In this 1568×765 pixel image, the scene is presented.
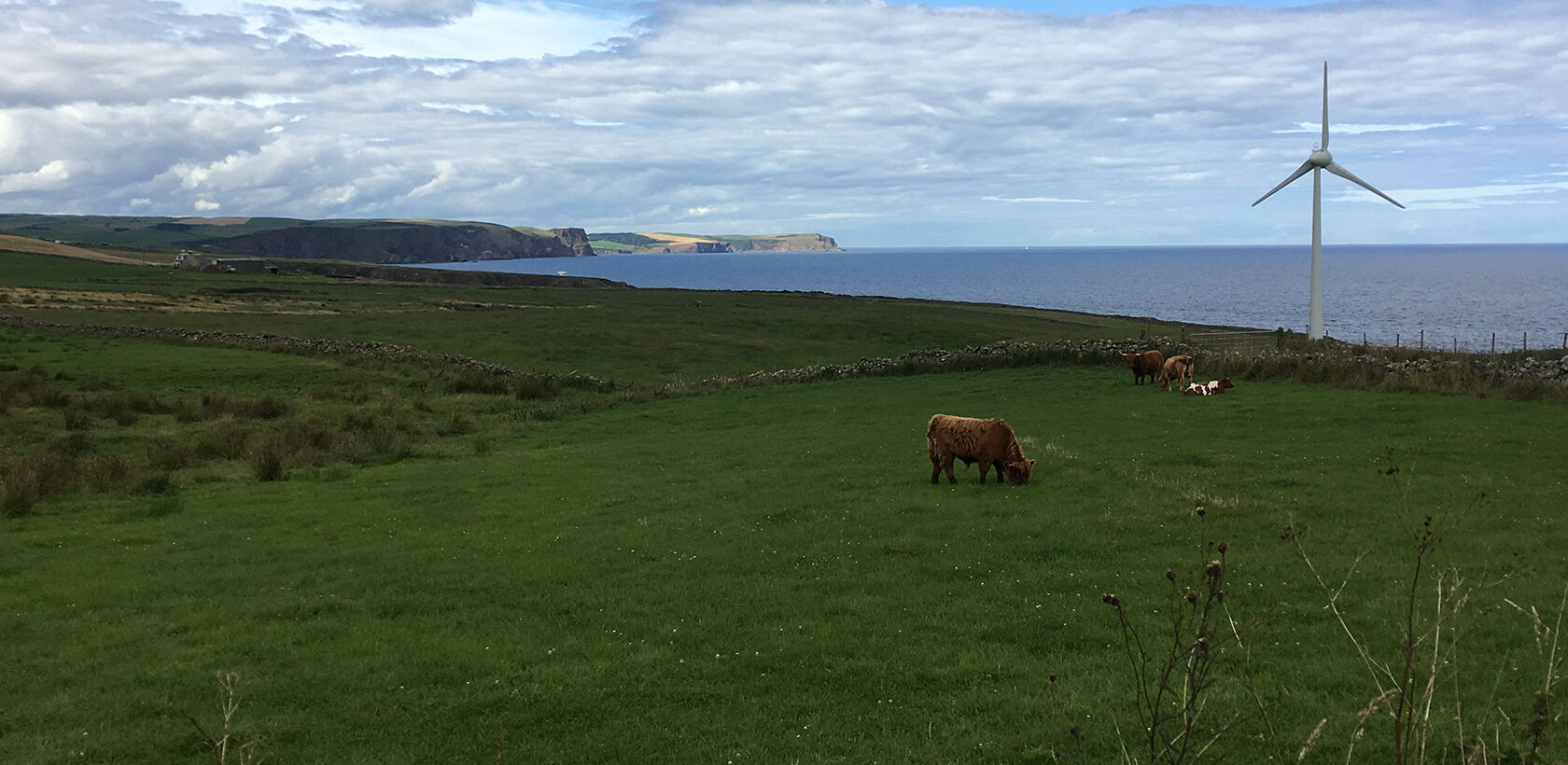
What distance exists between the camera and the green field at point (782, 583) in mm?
8438

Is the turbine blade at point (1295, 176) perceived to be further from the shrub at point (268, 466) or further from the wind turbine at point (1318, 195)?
the shrub at point (268, 466)

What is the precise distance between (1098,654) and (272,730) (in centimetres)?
822

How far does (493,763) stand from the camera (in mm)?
8273

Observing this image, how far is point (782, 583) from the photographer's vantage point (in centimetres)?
1293

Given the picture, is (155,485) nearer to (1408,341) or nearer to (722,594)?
(722,594)

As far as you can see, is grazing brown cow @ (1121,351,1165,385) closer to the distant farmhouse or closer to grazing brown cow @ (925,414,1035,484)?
grazing brown cow @ (925,414,1035,484)

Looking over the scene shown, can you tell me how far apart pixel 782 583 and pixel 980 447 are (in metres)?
7.47

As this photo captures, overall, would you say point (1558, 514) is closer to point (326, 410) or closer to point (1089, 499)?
point (1089, 499)

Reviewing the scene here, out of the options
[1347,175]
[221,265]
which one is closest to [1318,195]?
[1347,175]

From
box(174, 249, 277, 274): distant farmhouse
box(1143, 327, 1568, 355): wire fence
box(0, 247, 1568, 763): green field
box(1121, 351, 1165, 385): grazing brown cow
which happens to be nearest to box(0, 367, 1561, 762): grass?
box(0, 247, 1568, 763): green field

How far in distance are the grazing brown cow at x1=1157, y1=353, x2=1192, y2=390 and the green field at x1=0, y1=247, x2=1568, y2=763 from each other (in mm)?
2687

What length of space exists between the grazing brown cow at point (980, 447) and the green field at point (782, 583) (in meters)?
0.62

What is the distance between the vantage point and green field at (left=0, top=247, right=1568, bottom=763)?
8438 millimetres

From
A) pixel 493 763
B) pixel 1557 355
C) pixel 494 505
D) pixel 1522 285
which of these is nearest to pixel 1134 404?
pixel 1557 355
